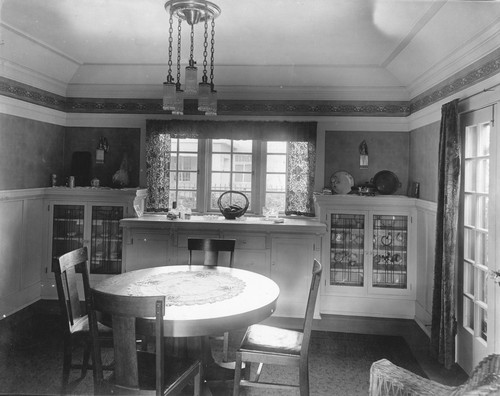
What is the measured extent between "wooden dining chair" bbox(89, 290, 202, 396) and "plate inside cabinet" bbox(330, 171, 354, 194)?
3053mm

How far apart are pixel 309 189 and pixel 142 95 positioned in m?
2.39

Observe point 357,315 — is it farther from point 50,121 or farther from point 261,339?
point 50,121

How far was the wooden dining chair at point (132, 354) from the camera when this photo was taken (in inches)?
78.5

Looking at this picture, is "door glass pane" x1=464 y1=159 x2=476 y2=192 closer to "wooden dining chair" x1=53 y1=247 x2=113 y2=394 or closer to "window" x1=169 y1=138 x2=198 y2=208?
"wooden dining chair" x1=53 y1=247 x2=113 y2=394

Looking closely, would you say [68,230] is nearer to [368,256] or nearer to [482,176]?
[368,256]

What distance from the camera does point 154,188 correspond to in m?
5.06

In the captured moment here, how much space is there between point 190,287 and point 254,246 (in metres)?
1.83

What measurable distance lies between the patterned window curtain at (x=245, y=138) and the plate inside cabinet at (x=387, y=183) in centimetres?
79

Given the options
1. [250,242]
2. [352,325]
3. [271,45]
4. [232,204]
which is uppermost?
[271,45]

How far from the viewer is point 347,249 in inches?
186

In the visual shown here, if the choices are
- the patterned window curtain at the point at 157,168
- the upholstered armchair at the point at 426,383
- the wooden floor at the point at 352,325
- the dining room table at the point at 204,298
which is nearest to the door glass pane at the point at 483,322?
the wooden floor at the point at 352,325

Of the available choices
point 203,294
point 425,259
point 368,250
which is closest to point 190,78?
point 203,294

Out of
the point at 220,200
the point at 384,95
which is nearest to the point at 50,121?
the point at 220,200

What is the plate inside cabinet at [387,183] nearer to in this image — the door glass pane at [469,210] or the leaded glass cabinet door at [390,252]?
the leaded glass cabinet door at [390,252]
